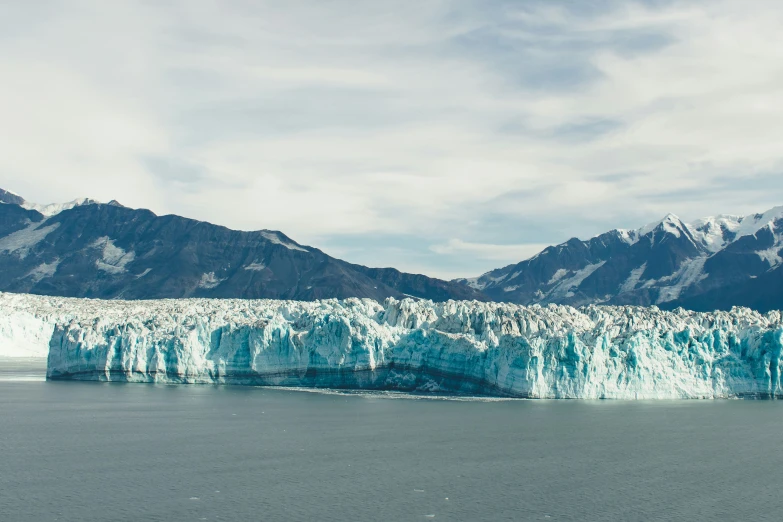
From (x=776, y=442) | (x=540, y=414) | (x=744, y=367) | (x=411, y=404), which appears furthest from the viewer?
(x=744, y=367)

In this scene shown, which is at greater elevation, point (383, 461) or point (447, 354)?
point (447, 354)

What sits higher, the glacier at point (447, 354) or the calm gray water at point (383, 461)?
the glacier at point (447, 354)

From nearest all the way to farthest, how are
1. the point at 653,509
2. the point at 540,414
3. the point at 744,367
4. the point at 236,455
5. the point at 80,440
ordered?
the point at 653,509, the point at 236,455, the point at 80,440, the point at 540,414, the point at 744,367

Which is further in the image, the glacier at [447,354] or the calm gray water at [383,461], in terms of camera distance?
the glacier at [447,354]

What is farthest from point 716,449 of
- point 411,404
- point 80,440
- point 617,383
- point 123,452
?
point 80,440

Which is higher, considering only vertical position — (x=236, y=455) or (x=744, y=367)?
(x=744, y=367)

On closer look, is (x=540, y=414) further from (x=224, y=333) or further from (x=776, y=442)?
(x=224, y=333)

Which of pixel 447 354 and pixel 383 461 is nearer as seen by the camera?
pixel 383 461
